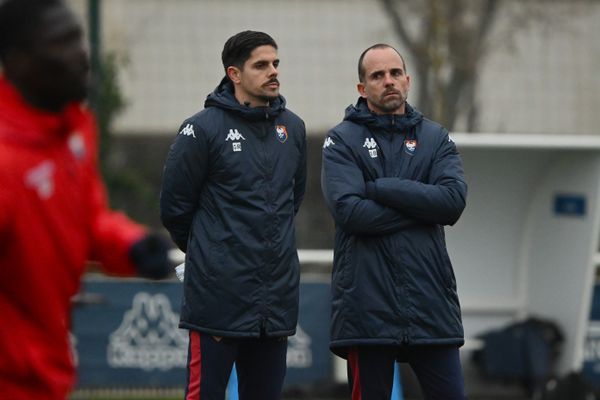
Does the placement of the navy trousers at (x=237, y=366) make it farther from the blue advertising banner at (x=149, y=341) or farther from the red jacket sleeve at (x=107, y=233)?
the blue advertising banner at (x=149, y=341)

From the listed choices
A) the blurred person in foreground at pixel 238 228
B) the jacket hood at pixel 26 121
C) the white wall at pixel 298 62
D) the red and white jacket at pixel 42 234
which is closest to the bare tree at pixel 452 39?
the white wall at pixel 298 62

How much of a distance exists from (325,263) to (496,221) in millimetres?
1303

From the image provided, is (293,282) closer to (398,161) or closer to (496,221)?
(398,161)

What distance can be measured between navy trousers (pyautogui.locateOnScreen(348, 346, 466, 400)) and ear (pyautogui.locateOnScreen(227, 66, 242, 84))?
123 centimetres

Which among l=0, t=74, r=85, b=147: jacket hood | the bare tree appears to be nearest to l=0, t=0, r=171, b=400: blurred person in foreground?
l=0, t=74, r=85, b=147: jacket hood

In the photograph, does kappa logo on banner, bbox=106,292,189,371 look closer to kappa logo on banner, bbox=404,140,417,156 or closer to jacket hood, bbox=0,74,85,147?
kappa logo on banner, bbox=404,140,417,156

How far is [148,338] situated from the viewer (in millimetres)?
9805

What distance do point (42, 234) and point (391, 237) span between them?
255cm

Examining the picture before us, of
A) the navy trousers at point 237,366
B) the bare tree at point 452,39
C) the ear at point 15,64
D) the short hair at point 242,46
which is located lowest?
the navy trousers at point 237,366

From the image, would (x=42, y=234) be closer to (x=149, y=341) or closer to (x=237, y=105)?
(x=237, y=105)

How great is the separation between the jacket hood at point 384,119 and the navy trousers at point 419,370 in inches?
36.4

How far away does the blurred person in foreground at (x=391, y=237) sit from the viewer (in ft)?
19.1

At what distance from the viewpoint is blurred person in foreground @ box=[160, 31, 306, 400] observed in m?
5.81

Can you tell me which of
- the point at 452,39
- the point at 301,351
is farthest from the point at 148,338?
the point at 452,39
